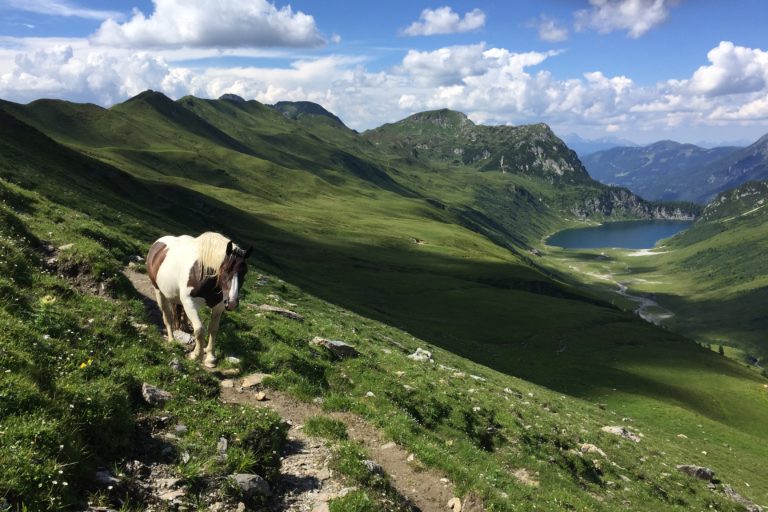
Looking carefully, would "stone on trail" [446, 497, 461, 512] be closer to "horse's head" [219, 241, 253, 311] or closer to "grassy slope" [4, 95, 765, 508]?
"horse's head" [219, 241, 253, 311]

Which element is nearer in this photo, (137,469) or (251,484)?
(137,469)

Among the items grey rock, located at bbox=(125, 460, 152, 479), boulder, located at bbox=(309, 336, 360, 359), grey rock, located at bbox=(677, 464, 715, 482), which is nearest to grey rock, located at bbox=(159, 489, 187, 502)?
grey rock, located at bbox=(125, 460, 152, 479)

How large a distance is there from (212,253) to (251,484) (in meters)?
7.31

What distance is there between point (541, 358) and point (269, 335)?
67736mm

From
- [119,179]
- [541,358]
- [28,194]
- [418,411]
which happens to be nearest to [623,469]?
[418,411]

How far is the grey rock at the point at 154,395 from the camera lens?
36.9 feet

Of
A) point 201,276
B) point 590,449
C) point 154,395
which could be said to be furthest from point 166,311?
point 590,449

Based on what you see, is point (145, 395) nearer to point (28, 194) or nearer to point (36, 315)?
point (36, 315)

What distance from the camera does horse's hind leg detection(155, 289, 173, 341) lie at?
52.7 feet

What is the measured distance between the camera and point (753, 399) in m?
73.4

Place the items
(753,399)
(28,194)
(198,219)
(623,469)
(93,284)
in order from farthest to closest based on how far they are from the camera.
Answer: (198,219), (753,399), (28,194), (623,469), (93,284)

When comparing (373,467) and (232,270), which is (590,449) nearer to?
(373,467)

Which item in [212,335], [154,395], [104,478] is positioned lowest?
[104,478]

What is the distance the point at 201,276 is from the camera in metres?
14.2
